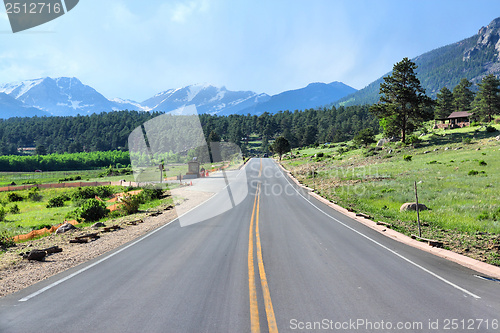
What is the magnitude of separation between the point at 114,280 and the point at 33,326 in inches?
88.4

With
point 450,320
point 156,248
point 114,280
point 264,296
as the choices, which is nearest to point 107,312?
point 114,280

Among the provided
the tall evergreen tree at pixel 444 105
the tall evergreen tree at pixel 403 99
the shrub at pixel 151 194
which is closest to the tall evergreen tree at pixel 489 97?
the tall evergreen tree at pixel 444 105

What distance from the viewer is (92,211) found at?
20.4 m

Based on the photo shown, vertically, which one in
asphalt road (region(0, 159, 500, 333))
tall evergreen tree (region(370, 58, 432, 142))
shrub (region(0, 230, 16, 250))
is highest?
tall evergreen tree (region(370, 58, 432, 142))

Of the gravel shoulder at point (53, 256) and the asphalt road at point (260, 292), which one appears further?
the gravel shoulder at point (53, 256)

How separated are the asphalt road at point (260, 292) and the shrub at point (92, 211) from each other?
11.8 metres

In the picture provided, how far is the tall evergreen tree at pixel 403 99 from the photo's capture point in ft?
181

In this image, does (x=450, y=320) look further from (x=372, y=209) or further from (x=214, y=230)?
(x=372, y=209)

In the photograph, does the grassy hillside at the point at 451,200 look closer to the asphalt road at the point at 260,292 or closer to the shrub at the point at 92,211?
the asphalt road at the point at 260,292

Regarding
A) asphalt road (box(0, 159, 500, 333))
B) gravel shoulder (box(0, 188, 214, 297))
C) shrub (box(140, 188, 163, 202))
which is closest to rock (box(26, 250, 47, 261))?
gravel shoulder (box(0, 188, 214, 297))

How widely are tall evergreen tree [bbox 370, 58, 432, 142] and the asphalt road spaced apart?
53.6 meters

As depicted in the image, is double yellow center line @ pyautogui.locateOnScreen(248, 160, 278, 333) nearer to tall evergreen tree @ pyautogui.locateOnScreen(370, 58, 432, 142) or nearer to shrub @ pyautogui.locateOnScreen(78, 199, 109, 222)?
shrub @ pyautogui.locateOnScreen(78, 199, 109, 222)

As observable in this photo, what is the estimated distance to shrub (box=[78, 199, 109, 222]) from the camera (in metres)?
20.1

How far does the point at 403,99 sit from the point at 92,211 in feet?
189
